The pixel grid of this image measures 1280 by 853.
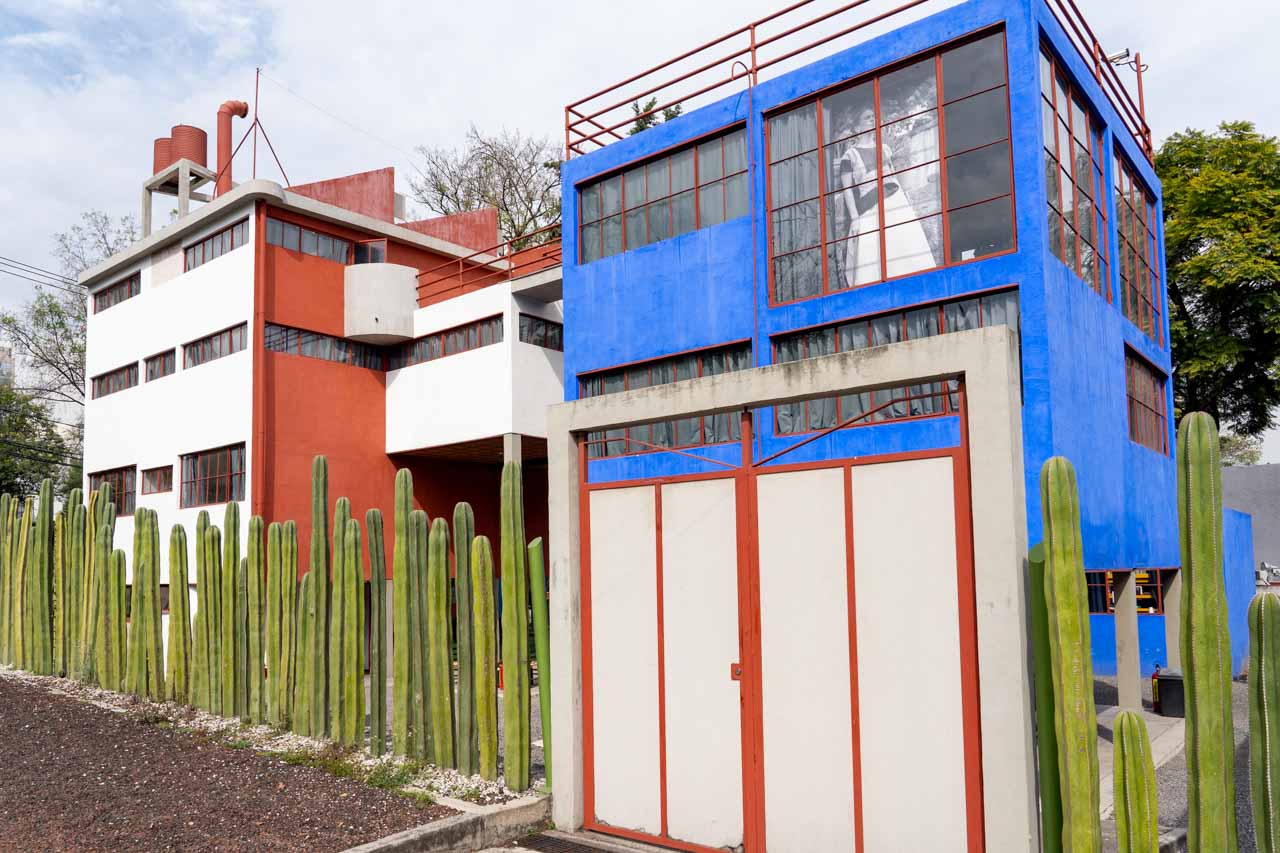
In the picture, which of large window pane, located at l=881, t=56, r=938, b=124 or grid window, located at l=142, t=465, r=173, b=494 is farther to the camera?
grid window, located at l=142, t=465, r=173, b=494

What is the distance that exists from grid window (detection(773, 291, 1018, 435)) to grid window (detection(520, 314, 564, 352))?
689 cm

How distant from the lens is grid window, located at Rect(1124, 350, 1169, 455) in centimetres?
1616

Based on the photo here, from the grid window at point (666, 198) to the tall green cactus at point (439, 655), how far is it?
29.4ft

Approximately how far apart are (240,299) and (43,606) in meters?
7.64

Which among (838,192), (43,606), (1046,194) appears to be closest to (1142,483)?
(1046,194)

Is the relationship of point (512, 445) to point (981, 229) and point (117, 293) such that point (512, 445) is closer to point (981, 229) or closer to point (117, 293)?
point (981, 229)

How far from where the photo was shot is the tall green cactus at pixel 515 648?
→ 8.08 metres

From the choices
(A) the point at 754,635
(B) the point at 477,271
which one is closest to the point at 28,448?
(B) the point at 477,271

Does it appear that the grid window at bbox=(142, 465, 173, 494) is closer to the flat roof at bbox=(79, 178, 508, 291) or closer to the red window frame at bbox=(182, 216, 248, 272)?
the red window frame at bbox=(182, 216, 248, 272)

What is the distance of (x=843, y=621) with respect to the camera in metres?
6.34

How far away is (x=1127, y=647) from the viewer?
585 inches

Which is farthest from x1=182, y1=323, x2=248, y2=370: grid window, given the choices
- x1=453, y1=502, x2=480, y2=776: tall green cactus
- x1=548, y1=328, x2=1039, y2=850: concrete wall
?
x1=548, y1=328, x2=1039, y2=850: concrete wall

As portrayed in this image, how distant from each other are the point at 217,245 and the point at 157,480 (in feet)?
17.6

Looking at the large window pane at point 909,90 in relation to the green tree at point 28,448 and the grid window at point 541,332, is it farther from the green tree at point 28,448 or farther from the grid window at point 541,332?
the green tree at point 28,448
